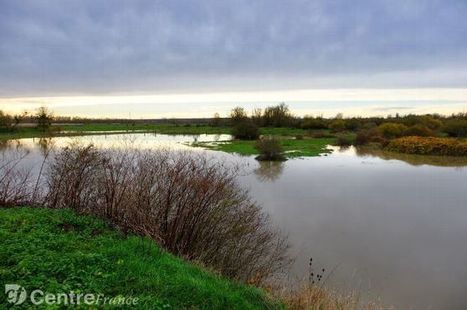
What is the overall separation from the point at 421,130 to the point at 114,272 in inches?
1926

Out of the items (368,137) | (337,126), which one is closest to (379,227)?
(368,137)

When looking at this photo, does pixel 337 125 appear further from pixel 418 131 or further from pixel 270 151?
pixel 270 151

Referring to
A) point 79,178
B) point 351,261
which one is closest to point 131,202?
point 79,178

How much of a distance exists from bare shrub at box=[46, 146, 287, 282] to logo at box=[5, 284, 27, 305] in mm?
2708

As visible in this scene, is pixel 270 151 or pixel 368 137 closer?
pixel 270 151

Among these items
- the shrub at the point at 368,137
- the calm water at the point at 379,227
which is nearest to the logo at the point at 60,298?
the calm water at the point at 379,227

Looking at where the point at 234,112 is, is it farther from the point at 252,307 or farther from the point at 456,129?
the point at 252,307

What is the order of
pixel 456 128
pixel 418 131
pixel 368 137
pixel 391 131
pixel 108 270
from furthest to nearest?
pixel 456 128
pixel 391 131
pixel 368 137
pixel 418 131
pixel 108 270

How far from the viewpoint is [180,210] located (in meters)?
8.19

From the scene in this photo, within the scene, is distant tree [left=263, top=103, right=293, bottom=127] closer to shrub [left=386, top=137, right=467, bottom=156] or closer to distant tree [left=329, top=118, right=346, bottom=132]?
distant tree [left=329, top=118, right=346, bottom=132]

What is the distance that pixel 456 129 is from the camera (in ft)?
167

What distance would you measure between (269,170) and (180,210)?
16559 millimetres

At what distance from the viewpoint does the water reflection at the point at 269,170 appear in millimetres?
21672

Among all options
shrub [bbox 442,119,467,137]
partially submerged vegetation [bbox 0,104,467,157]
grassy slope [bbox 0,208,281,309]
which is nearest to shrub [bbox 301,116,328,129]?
partially submerged vegetation [bbox 0,104,467,157]
